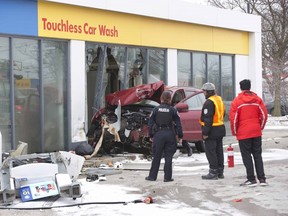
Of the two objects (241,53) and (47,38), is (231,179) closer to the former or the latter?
(47,38)

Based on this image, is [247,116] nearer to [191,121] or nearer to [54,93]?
[191,121]

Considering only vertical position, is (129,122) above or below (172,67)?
below

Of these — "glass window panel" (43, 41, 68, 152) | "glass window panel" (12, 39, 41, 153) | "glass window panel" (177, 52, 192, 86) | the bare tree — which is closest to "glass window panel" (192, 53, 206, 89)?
"glass window panel" (177, 52, 192, 86)

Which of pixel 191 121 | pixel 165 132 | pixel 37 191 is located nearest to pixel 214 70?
pixel 191 121

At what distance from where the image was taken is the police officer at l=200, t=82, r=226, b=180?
984 cm

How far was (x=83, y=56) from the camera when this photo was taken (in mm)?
14656

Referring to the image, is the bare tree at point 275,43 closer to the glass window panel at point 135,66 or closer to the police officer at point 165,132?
the glass window panel at point 135,66

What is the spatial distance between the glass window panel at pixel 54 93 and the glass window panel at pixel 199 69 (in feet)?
19.8

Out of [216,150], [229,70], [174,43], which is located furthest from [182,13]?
[216,150]

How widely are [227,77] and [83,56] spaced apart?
7747 mm

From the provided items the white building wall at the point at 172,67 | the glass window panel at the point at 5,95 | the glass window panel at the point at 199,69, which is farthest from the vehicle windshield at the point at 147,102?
the glass window panel at the point at 199,69

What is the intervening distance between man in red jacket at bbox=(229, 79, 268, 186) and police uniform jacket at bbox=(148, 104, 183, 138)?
119 cm

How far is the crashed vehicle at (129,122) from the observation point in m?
12.9

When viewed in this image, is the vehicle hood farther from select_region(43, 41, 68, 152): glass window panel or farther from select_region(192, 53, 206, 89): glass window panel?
select_region(192, 53, 206, 89): glass window panel
